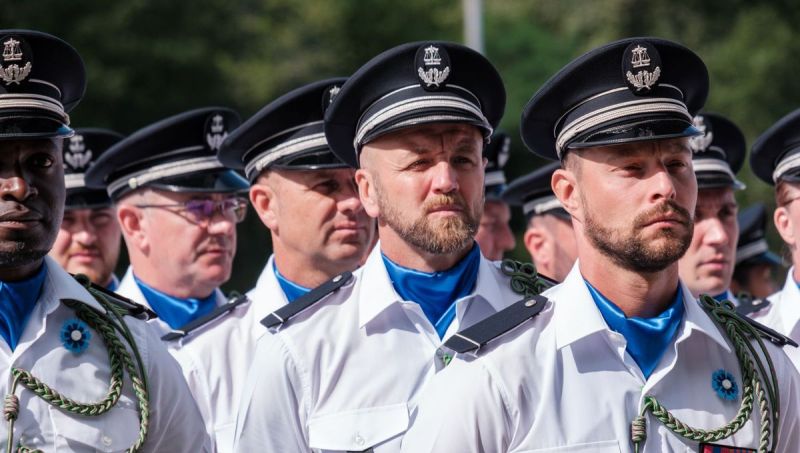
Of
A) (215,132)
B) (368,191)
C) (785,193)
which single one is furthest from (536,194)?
(368,191)

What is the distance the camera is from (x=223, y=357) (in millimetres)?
6492

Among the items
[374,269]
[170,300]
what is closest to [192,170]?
[170,300]

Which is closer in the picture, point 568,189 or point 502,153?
point 568,189

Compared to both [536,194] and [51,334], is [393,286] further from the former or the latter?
[536,194]

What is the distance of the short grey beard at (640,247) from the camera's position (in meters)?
4.52

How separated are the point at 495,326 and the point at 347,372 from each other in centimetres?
84

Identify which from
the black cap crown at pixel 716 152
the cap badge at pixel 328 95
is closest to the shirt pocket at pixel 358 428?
the cap badge at pixel 328 95

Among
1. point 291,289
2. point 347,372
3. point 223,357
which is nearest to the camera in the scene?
point 347,372

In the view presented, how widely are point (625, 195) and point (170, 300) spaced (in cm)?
370

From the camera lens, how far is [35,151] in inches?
190

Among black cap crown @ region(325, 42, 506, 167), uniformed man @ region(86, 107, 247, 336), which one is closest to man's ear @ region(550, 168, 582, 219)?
black cap crown @ region(325, 42, 506, 167)

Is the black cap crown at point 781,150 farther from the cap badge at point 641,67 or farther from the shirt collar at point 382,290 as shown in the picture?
the cap badge at point 641,67

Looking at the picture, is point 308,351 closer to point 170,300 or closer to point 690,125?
point 690,125

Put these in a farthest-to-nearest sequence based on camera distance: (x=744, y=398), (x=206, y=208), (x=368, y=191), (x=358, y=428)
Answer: (x=206, y=208) < (x=368, y=191) < (x=358, y=428) < (x=744, y=398)
